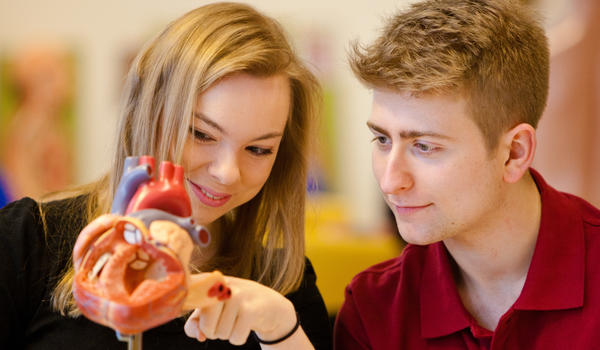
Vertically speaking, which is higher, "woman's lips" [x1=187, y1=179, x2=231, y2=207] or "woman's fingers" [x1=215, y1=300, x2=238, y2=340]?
"woman's lips" [x1=187, y1=179, x2=231, y2=207]

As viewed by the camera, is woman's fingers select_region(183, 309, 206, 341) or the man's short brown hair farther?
the man's short brown hair

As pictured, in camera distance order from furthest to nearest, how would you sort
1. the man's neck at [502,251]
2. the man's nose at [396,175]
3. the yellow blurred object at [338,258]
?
the yellow blurred object at [338,258]
the man's neck at [502,251]
the man's nose at [396,175]

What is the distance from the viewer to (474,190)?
4.27ft

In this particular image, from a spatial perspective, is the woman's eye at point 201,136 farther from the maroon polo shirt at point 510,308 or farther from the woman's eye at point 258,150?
the maroon polo shirt at point 510,308

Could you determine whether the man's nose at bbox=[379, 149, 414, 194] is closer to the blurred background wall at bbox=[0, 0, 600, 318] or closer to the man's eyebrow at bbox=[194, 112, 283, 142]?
the man's eyebrow at bbox=[194, 112, 283, 142]

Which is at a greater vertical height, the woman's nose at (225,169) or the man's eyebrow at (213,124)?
the man's eyebrow at (213,124)

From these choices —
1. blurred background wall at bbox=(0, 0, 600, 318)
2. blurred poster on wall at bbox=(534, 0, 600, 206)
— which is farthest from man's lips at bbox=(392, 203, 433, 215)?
blurred background wall at bbox=(0, 0, 600, 318)

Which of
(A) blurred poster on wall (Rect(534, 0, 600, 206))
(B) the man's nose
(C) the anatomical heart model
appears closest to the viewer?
(C) the anatomical heart model

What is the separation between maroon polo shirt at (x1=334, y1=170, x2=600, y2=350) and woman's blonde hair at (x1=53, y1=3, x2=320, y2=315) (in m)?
0.17

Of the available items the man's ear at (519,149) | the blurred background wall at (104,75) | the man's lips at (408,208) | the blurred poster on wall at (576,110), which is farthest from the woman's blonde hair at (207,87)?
the blurred background wall at (104,75)

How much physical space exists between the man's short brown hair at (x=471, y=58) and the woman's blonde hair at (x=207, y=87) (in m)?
0.20

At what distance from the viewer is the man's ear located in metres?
1.33

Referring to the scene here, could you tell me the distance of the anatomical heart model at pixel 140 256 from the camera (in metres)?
0.84

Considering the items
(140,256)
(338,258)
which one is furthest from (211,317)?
(338,258)
